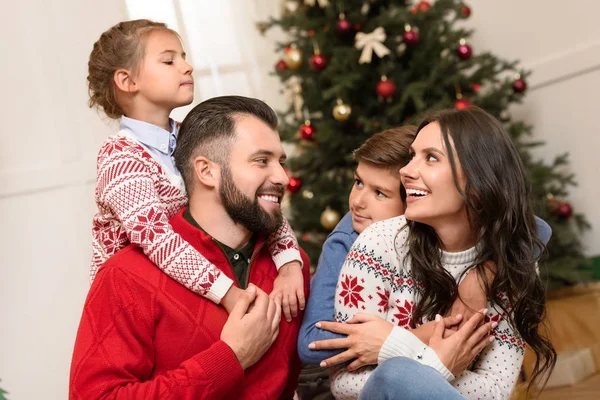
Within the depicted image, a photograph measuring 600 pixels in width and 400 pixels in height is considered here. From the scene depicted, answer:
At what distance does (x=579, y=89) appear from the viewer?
4.10 metres

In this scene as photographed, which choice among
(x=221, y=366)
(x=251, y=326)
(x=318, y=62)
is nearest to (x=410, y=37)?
(x=318, y=62)

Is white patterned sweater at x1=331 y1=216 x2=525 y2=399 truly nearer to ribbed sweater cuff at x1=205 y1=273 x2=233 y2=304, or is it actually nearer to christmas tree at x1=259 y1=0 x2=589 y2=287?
ribbed sweater cuff at x1=205 y1=273 x2=233 y2=304

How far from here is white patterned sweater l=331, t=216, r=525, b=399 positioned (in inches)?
70.6

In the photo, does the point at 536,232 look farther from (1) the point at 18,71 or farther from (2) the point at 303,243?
(1) the point at 18,71

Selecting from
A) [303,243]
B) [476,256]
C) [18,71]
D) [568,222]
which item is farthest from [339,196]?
[476,256]

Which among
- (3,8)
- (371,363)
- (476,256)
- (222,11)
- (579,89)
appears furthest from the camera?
(222,11)

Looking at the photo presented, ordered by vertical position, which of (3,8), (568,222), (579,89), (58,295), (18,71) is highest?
(3,8)

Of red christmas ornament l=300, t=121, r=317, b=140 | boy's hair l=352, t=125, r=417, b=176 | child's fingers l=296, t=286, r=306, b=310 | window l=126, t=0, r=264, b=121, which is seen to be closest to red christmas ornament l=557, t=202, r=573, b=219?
red christmas ornament l=300, t=121, r=317, b=140

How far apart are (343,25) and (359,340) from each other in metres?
2.37

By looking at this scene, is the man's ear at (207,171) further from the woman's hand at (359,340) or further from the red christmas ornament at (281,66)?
the red christmas ornament at (281,66)

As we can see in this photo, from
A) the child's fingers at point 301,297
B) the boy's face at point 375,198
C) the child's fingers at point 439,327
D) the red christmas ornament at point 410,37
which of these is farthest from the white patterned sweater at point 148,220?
the red christmas ornament at point 410,37

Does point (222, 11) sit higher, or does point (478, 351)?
point (222, 11)

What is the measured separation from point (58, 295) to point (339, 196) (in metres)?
1.52

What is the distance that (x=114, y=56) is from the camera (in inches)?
80.7
